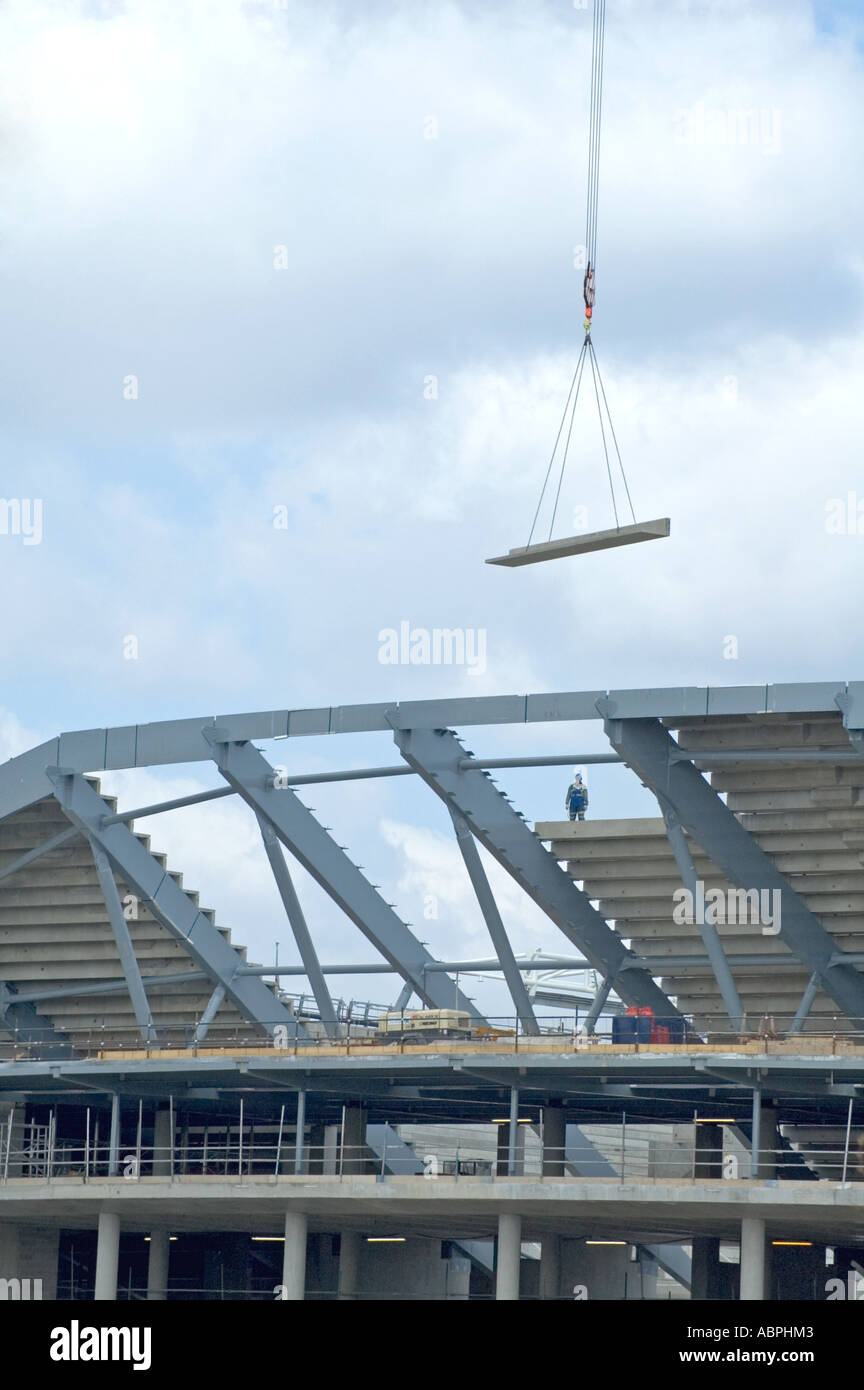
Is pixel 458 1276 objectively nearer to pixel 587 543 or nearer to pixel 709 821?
pixel 709 821

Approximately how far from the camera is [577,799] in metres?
46.0

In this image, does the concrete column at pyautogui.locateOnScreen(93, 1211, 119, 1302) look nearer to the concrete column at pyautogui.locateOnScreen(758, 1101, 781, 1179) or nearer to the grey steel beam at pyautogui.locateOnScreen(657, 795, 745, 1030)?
the concrete column at pyautogui.locateOnScreen(758, 1101, 781, 1179)

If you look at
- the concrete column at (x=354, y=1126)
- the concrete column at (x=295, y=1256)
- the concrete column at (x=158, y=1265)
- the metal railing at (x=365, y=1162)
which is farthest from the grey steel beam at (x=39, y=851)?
the concrete column at (x=295, y=1256)

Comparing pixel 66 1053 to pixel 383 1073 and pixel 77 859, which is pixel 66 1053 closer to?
pixel 77 859

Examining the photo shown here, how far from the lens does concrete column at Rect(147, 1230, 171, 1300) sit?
173 ft

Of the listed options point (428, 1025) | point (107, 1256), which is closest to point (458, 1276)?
point (107, 1256)

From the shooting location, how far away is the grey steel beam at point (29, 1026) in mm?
56531

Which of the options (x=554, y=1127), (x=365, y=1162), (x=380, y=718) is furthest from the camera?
(x=365, y=1162)

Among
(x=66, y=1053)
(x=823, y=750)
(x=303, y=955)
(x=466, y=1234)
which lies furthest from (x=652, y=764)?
(x=66, y=1053)

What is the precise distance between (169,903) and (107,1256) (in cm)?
941

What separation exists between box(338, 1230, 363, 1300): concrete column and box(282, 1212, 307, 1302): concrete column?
6.19 m

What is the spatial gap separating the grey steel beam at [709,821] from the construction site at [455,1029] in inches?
2.7

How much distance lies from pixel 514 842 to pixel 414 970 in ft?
15.7

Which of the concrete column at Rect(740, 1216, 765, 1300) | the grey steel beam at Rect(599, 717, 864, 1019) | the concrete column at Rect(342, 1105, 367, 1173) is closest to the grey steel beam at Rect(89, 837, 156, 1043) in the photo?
the concrete column at Rect(342, 1105, 367, 1173)
